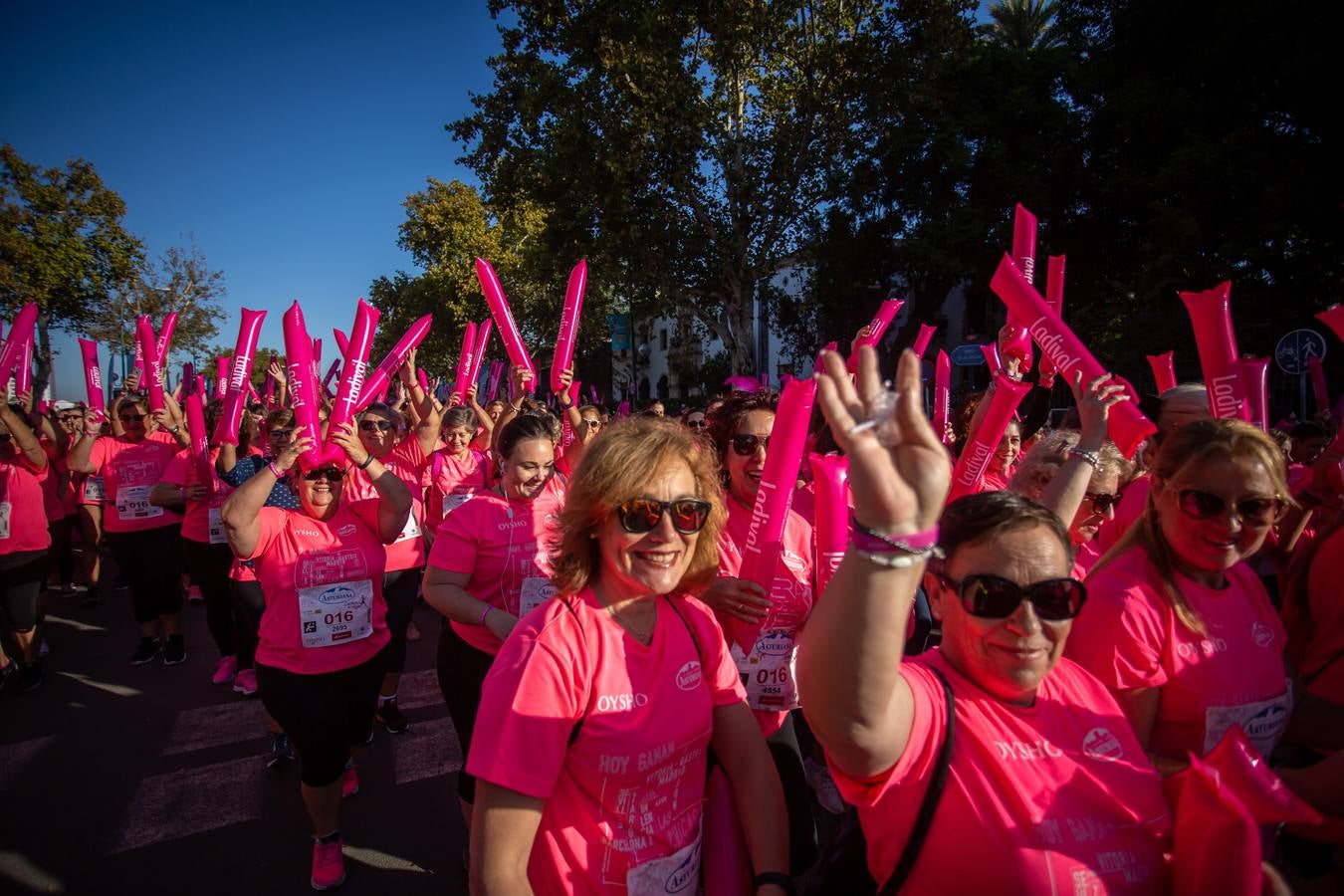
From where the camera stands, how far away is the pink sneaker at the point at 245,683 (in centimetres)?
497

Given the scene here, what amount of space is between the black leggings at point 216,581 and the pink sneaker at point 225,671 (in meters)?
0.09

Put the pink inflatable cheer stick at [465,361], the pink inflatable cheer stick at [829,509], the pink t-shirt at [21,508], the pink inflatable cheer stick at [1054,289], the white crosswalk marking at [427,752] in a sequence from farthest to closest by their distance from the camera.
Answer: the pink inflatable cheer stick at [465,361], the pink t-shirt at [21,508], the white crosswalk marking at [427,752], the pink inflatable cheer stick at [1054,289], the pink inflatable cheer stick at [829,509]

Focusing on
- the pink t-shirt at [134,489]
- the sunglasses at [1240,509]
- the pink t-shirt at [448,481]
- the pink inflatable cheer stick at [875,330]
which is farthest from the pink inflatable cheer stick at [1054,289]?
the pink t-shirt at [134,489]

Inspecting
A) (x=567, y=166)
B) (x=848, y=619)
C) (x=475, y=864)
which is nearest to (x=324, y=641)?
(x=475, y=864)

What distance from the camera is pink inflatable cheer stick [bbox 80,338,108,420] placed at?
6.18 m

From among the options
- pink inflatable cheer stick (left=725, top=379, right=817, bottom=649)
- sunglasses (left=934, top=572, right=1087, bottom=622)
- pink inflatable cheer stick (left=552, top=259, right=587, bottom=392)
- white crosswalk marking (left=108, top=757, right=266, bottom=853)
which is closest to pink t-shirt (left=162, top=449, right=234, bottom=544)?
white crosswalk marking (left=108, top=757, right=266, bottom=853)

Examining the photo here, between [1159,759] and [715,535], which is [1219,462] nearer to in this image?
[1159,759]

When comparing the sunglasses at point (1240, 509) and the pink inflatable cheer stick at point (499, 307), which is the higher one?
the pink inflatable cheer stick at point (499, 307)

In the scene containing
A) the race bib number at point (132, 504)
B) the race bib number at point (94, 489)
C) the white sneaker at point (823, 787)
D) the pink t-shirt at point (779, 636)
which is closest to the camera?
the pink t-shirt at point (779, 636)

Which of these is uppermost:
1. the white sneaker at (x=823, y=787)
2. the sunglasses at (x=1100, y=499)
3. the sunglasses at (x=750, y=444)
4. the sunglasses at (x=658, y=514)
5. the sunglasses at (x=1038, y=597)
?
the sunglasses at (x=750, y=444)

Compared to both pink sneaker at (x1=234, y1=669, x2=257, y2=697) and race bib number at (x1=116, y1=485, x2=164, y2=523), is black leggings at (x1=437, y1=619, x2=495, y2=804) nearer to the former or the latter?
pink sneaker at (x1=234, y1=669, x2=257, y2=697)

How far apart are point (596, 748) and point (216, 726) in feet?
13.9

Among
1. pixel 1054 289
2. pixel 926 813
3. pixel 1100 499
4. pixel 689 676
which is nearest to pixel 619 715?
pixel 689 676

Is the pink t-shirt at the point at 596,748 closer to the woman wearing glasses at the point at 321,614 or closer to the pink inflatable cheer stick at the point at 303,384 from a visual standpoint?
the woman wearing glasses at the point at 321,614
